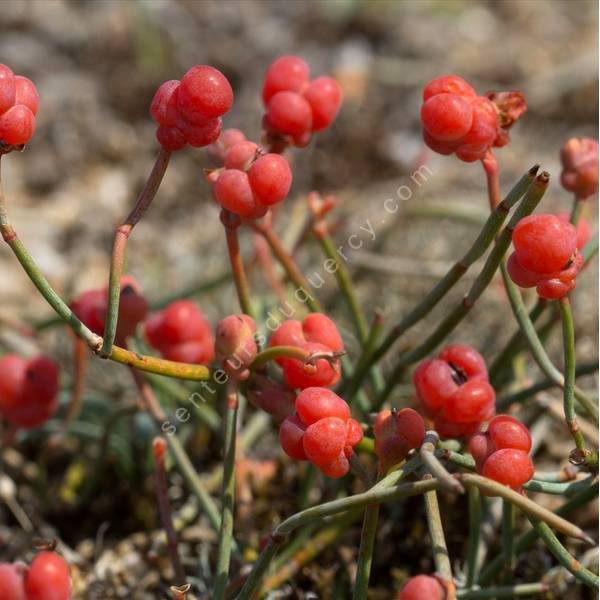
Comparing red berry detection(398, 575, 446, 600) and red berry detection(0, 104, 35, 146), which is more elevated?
red berry detection(0, 104, 35, 146)

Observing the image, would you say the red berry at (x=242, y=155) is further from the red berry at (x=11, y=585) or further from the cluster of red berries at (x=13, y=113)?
the red berry at (x=11, y=585)

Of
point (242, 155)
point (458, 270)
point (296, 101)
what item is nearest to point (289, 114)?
point (296, 101)

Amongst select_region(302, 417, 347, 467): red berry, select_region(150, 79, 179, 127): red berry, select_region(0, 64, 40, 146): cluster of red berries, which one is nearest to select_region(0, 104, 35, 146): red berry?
select_region(0, 64, 40, 146): cluster of red berries

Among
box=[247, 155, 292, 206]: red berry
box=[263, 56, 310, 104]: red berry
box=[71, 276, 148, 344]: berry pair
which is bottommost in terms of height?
box=[71, 276, 148, 344]: berry pair

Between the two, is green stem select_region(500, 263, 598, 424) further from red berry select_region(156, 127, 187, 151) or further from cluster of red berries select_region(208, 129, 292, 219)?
red berry select_region(156, 127, 187, 151)

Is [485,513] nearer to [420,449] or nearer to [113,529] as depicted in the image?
[420,449]

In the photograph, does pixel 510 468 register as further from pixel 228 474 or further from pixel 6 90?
pixel 6 90
